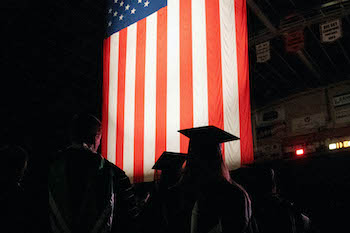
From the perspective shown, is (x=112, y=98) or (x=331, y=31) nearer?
(x=112, y=98)

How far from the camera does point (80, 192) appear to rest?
1.82 metres

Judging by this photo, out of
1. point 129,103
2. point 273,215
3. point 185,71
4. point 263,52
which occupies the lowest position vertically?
point 273,215

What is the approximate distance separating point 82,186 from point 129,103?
3228 mm

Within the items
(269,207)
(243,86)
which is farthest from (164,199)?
(243,86)

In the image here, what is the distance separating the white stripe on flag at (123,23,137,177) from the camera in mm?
4754

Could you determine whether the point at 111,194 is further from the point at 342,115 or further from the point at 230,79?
the point at 342,115

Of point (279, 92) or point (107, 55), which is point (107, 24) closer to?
point (107, 55)

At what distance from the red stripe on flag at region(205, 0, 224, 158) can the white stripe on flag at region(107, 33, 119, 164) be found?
186cm

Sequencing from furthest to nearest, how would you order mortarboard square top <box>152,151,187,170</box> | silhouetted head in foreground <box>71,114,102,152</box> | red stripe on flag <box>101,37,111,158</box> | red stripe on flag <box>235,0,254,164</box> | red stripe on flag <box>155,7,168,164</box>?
1. red stripe on flag <box>101,37,111,158</box>
2. red stripe on flag <box>155,7,168,164</box>
3. red stripe on flag <box>235,0,254,164</box>
4. mortarboard square top <box>152,151,187,170</box>
5. silhouetted head in foreground <box>71,114,102,152</box>

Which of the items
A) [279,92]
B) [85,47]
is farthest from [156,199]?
[279,92]

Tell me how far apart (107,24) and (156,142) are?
273 centimetres

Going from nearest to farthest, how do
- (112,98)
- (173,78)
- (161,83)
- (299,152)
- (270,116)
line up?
(173,78) → (161,83) → (112,98) → (299,152) → (270,116)

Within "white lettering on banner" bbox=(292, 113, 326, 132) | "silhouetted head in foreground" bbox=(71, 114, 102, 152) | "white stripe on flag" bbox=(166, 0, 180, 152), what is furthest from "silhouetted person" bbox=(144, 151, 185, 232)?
"white lettering on banner" bbox=(292, 113, 326, 132)

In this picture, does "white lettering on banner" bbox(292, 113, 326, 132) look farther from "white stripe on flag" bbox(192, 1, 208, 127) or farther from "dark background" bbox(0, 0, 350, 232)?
"white stripe on flag" bbox(192, 1, 208, 127)
